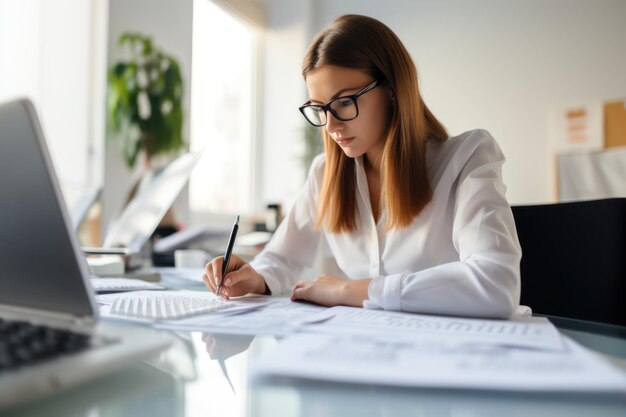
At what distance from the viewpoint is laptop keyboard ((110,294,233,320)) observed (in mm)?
794

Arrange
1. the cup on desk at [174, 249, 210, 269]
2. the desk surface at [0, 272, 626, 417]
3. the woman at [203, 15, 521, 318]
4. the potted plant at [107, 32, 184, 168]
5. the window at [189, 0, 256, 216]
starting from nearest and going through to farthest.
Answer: the desk surface at [0, 272, 626, 417] → the woman at [203, 15, 521, 318] → the cup on desk at [174, 249, 210, 269] → the potted plant at [107, 32, 184, 168] → the window at [189, 0, 256, 216]

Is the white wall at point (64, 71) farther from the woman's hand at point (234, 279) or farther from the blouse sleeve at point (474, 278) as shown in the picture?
the blouse sleeve at point (474, 278)

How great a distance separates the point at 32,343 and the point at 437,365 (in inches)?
14.0

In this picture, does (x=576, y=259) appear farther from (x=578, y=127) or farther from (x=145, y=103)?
(x=578, y=127)

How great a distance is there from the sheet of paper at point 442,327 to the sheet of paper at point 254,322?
4 centimetres

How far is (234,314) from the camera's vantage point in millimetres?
854

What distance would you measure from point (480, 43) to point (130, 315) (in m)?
3.73

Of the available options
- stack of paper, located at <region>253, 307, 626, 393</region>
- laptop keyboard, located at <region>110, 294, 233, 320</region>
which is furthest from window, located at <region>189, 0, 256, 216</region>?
stack of paper, located at <region>253, 307, 626, 393</region>

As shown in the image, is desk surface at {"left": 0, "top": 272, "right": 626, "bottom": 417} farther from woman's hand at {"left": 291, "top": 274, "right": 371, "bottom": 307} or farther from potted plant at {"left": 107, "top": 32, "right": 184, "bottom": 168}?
potted plant at {"left": 107, "top": 32, "right": 184, "bottom": 168}

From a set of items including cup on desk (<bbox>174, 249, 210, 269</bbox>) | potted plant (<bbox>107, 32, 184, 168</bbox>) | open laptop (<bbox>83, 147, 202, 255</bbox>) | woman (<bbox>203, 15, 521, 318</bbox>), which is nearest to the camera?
woman (<bbox>203, 15, 521, 318</bbox>)

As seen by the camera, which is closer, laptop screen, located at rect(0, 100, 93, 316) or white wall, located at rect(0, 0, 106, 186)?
laptop screen, located at rect(0, 100, 93, 316)

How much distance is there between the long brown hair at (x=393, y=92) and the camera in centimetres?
123

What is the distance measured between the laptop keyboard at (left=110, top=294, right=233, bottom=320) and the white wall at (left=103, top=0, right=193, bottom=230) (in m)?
1.92

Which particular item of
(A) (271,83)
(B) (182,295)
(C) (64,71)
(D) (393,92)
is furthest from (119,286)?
(A) (271,83)
